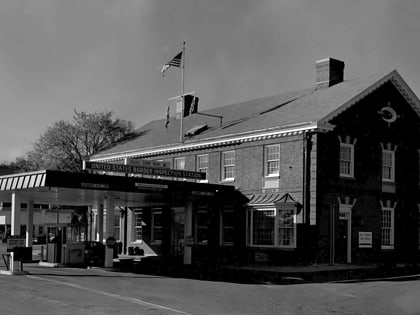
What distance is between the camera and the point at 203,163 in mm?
34719

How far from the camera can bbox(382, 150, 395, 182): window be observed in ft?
106

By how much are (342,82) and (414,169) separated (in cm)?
582

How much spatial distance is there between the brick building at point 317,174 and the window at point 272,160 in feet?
0.15

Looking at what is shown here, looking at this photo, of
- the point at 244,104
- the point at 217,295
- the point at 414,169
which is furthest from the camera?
the point at 244,104

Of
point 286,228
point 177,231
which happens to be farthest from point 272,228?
point 177,231

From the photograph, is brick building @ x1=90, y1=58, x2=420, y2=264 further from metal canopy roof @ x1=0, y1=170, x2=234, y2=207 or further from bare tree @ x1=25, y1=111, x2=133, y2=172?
bare tree @ x1=25, y1=111, x2=133, y2=172

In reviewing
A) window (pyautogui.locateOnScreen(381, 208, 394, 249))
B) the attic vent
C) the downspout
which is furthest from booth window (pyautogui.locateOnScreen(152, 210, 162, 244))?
window (pyautogui.locateOnScreen(381, 208, 394, 249))

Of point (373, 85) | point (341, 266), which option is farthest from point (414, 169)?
point (341, 266)

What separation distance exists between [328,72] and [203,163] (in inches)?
318

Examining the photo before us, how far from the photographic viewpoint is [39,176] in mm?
23188

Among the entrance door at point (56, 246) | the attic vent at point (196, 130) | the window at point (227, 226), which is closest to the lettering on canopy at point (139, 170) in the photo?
the entrance door at point (56, 246)

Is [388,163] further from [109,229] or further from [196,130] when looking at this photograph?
[109,229]

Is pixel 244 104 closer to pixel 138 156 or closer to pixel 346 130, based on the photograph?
pixel 138 156

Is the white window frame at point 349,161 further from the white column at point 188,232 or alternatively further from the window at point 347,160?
the white column at point 188,232
